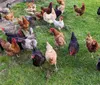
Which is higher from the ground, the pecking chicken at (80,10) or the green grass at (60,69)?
the pecking chicken at (80,10)

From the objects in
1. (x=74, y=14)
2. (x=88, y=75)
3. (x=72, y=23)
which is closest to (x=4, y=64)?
(x=88, y=75)

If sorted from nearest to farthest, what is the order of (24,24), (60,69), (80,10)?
(60,69), (24,24), (80,10)

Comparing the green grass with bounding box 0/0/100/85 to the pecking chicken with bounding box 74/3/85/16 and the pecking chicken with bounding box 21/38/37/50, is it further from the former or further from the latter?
the pecking chicken with bounding box 74/3/85/16

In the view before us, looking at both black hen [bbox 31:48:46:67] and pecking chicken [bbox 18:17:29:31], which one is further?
pecking chicken [bbox 18:17:29:31]

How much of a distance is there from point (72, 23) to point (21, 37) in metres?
2.00

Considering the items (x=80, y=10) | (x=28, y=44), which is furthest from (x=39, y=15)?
(x=28, y=44)

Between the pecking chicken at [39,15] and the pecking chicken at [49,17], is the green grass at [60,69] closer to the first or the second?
the pecking chicken at [49,17]

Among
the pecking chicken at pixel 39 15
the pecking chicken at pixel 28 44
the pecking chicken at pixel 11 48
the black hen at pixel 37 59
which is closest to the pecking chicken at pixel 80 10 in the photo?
the pecking chicken at pixel 39 15

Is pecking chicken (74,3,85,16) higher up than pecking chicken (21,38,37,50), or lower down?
lower down

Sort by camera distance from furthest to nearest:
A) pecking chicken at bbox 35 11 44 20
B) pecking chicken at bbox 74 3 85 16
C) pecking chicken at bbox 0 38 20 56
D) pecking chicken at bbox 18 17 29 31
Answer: pecking chicken at bbox 74 3 85 16, pecking chicken at bbox 35 11 44 20, pecking chicken at bbox 18 17 29 31, pecking chicken at bbox 0 38 20 56

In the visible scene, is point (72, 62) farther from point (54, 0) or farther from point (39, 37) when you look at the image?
point (54, 0)

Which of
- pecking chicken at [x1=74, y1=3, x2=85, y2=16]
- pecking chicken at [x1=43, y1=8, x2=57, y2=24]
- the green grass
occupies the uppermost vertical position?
pecking chicken at [x1=43, y1=8, x2=57, y2=24]

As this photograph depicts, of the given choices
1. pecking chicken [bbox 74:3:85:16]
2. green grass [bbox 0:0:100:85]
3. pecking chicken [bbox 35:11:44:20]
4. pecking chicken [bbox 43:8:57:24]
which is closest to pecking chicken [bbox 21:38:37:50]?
green grass [bbox 0:0:100:85]

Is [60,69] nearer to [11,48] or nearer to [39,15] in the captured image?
[11,48]
